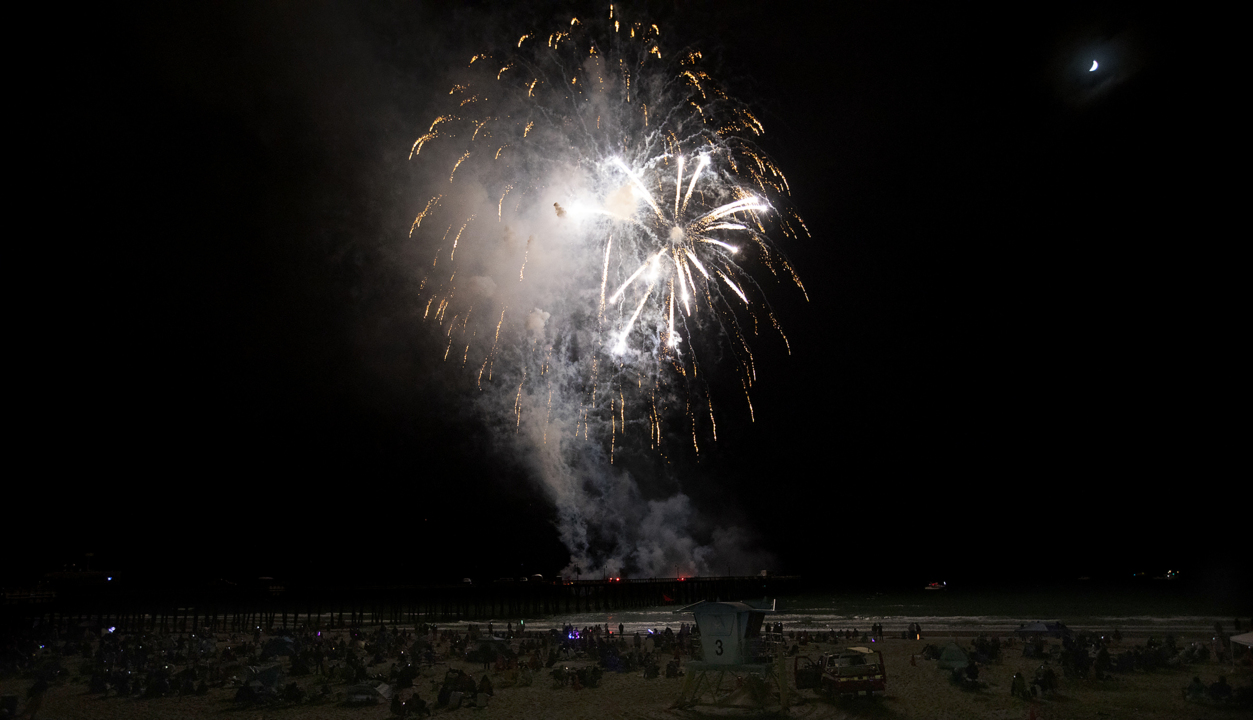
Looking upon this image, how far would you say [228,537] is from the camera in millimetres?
73375

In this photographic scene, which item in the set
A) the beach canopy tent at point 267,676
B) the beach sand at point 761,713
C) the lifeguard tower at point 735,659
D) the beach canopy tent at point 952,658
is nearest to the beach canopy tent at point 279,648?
the beach sand at point 761,713

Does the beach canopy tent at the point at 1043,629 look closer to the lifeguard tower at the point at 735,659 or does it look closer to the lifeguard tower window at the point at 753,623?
the lifeguard tower at the point at 735,659

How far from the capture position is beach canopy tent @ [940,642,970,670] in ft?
67.4

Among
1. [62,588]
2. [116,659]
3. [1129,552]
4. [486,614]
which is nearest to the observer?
[116,659]

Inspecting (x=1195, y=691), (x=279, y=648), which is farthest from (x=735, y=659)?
(x=279, y=648)

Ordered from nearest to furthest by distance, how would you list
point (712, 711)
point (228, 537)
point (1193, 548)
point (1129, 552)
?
point (712, 711) < point (228, 537) < point (1193, 548) < point (1129, 552)

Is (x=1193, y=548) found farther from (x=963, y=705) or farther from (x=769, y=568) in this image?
(x=963, y=705)

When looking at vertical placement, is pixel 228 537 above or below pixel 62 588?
above

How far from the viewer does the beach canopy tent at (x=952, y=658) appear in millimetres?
20531

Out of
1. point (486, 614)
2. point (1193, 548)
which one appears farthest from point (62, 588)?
point (1193, 548)

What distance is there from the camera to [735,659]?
52.9 ft

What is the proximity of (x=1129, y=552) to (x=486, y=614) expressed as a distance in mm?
95820

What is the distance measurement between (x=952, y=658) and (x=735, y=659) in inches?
335

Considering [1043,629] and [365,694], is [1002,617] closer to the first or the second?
[1043,629]
